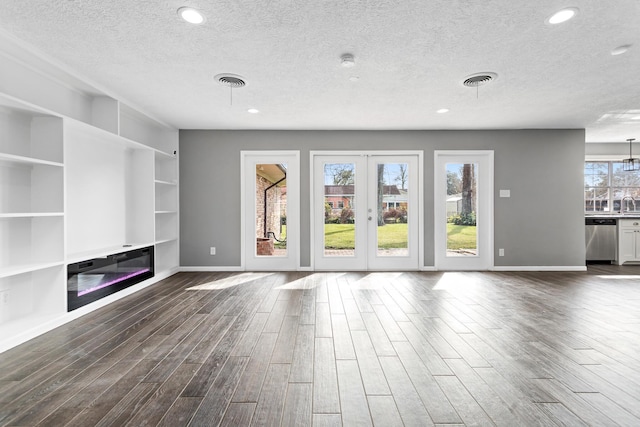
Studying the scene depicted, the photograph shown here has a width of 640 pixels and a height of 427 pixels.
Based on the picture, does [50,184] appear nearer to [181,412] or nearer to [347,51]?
[181,412]

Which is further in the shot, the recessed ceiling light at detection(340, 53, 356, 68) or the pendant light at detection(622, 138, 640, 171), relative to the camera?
the pendant light at detection(622, 138, 640, 171)

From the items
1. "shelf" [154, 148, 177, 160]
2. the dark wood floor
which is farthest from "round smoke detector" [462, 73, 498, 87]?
"shelf" [154, 148, 177, 160]

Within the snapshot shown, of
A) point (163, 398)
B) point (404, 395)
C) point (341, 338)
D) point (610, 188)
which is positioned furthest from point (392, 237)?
point (610, 188)

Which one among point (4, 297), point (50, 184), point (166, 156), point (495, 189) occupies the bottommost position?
point (4, 297)

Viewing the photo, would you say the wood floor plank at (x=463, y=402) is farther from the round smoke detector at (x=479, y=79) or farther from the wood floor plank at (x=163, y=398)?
the round smoke detector at (x=479, y=79)

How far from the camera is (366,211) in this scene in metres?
5.52

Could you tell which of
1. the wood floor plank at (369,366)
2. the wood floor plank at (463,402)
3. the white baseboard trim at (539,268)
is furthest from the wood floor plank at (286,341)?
the white baseboard trim at (539,268)

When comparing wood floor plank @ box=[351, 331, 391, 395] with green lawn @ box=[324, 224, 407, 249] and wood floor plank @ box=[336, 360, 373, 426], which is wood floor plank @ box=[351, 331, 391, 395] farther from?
green lawn @ box=[324, 224, 407, 249]

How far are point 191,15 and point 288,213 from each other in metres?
3.58

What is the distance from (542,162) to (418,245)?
2.52 meters

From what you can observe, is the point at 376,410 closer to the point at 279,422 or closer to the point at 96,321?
the point at 279,422

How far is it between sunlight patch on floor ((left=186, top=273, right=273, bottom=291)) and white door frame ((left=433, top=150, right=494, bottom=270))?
2.94m

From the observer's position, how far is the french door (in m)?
5.53

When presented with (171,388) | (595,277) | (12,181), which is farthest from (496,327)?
(12,181)
